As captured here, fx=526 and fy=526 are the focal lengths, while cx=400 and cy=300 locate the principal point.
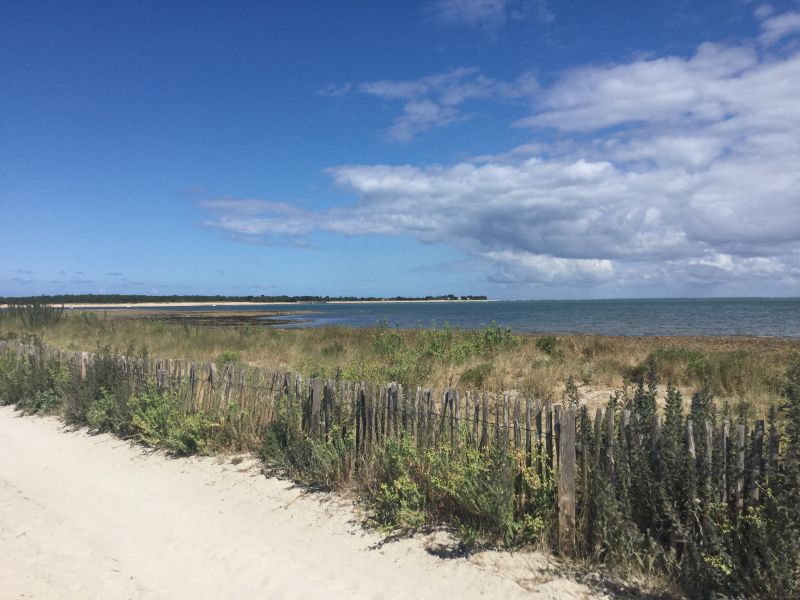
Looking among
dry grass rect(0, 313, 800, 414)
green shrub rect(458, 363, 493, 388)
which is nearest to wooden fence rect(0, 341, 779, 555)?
dry grass rect(0, 313, 800, 414)

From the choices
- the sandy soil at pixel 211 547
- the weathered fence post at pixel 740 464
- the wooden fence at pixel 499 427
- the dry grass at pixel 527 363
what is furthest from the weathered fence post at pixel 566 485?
the dry grass at pixel 527 363

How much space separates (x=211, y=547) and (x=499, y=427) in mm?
3011

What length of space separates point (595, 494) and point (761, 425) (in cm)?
142

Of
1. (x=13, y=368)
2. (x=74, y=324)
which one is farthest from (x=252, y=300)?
(x=13, y=368)

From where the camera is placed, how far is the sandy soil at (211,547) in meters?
4.28

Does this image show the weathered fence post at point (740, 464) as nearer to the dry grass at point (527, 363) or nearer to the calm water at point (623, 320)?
the dry grass at point (527, 363)

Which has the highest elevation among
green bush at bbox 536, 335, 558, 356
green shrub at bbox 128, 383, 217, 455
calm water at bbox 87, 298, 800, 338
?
green bush at bbox 536, 335, 558, 356

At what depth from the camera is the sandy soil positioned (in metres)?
4.28

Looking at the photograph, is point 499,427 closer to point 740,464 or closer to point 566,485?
point 566,485

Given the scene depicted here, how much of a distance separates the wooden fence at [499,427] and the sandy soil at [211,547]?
73 centimetres

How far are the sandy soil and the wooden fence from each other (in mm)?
730

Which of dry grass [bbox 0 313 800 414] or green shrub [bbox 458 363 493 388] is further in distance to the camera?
green shrub [bbox 458 363 493 388]

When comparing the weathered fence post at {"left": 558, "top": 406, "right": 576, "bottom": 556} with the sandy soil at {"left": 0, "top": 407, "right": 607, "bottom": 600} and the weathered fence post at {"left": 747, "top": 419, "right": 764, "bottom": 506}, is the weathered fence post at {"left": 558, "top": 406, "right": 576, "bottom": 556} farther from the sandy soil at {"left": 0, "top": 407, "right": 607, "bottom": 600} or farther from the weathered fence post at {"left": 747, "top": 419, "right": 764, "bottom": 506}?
the weathered fence post at {"left": 747, "top": 419, "right": 764, "bottom": 506}

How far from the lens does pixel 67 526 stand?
217 inches
